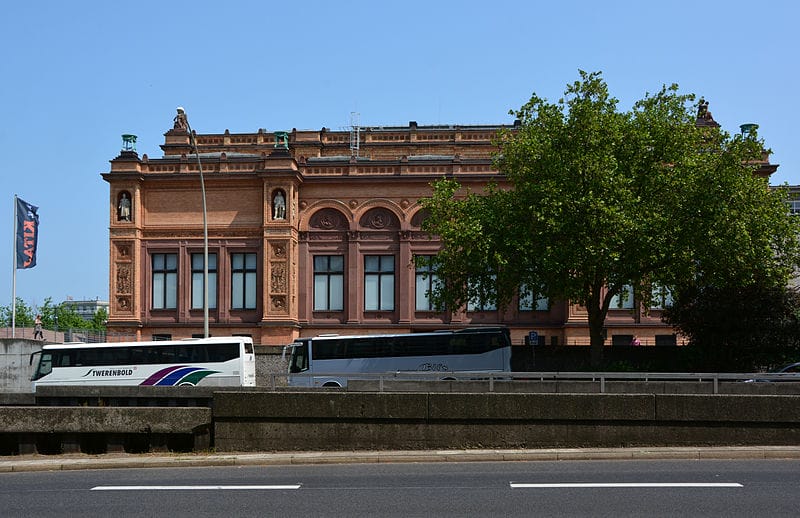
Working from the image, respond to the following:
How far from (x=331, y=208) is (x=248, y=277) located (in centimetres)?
676

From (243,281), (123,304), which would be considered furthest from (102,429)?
(123,304)

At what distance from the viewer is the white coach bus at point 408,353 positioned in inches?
1688

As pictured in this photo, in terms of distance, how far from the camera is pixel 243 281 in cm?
5750

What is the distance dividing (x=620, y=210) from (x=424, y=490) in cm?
2563

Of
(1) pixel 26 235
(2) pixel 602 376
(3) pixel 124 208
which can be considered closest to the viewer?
(2) pixel 602 376

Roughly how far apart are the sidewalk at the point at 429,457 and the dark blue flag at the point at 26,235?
3727 cm

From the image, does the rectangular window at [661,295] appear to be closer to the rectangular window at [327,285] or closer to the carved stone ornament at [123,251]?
the rectangular window at [327,285]

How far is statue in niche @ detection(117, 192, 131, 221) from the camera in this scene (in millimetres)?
57406

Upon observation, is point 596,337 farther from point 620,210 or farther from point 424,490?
point 424,490

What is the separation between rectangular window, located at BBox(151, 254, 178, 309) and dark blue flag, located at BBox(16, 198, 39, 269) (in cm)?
795

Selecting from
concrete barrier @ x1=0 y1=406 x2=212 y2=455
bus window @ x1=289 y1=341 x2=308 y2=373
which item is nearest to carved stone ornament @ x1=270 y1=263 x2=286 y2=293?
bus window @ x1=289 y1=341 x2=308 y2=373

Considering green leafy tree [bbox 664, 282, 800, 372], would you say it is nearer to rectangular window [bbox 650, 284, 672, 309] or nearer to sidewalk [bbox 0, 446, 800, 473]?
rectangular window [bbox 650, 284, 672, 309]

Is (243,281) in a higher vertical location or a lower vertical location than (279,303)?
higher

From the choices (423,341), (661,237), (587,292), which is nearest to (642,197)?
(661,237)
